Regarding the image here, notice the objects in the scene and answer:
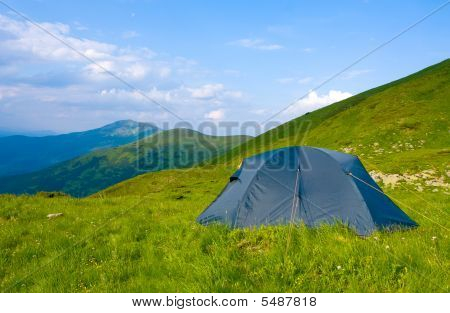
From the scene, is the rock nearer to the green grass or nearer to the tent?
the green grass

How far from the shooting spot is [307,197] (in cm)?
1029

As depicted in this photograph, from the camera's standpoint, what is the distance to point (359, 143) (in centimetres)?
5584

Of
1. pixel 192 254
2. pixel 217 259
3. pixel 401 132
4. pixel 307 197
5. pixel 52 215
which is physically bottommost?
pixel 52 215

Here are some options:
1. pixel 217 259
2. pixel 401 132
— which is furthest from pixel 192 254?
pixel 401 132

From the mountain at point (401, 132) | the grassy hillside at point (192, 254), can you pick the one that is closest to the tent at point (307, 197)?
the grassy hillside at point (192, 254)

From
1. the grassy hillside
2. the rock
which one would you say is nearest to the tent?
the grassy hillside

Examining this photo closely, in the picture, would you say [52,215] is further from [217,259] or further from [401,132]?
[401,132]

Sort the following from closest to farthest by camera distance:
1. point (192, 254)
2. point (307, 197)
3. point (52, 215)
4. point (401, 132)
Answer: point (192, 254), point (307, 197), point (52, 215), point (401, 132)

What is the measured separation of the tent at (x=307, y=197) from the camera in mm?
9891

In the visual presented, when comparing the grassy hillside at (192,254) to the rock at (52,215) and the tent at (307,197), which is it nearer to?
the rock at (52,215)

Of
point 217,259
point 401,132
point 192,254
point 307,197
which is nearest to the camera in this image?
point 217,259

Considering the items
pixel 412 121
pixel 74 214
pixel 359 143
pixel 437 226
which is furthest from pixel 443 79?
pixel 74 214

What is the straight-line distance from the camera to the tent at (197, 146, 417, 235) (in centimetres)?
989

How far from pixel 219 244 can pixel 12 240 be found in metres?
6.23
